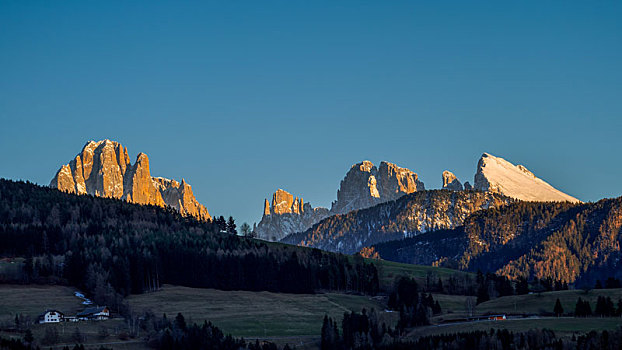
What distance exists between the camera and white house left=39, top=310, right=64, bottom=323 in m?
162

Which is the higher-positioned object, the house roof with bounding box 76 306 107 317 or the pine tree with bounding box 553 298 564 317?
the house roof with bounding box 76 306 107 317

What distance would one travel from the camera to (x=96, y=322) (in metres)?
164

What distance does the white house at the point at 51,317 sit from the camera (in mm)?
162400

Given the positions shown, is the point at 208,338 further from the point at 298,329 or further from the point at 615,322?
the point at 615,322

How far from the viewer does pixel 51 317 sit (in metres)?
164

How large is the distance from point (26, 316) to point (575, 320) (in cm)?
10226

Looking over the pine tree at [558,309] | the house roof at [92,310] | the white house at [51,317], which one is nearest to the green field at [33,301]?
the white house at [51,317]

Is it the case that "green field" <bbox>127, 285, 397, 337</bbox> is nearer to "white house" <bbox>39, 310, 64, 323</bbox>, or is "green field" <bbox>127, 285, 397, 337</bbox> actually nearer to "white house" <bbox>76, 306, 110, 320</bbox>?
"white house" <bbox>76, 306, 110, 320</bbox>

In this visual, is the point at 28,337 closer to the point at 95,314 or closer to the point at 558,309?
the point at 95,314

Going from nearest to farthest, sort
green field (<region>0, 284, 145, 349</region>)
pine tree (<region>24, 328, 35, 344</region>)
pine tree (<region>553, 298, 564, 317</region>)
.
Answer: pine tree (<region>24, 328, 35, 344</region>)
green field (<region>0, 284, 145, 349</region>)
pine tree (<region>553, 298, 564, 317</region>)

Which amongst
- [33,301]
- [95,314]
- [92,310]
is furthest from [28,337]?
[33,301]

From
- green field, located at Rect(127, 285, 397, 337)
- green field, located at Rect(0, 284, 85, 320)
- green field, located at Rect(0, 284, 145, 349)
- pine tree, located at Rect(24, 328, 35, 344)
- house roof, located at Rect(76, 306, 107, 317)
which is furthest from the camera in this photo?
house roof, located at Rect(76, 306, 107, 317)

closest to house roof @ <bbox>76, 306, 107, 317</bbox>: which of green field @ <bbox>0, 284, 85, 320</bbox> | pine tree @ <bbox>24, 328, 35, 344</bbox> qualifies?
green field @ <bbox>0, 284, 85, 320</bbox>

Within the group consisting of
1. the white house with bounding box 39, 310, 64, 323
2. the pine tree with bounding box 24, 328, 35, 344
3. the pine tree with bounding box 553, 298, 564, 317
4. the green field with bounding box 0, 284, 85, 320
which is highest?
the green field with bounding box 0, 284, 85, 320
